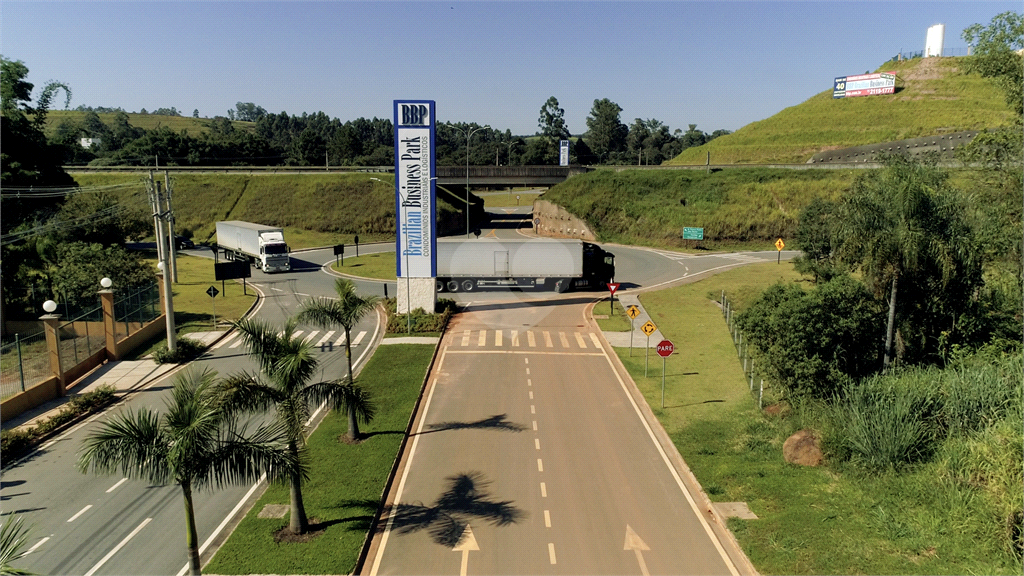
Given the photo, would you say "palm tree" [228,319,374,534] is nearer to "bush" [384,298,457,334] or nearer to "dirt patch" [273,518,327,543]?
"dirt patch" [273,518,327,543]

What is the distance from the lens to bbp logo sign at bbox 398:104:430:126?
3512 cm

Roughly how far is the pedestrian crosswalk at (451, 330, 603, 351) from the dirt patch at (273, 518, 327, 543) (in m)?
18.4

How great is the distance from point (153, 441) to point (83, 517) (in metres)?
7.50

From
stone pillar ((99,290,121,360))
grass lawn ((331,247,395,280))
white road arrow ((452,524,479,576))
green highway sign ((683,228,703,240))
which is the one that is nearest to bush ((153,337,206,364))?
stone pillar ((99,290,121,360))

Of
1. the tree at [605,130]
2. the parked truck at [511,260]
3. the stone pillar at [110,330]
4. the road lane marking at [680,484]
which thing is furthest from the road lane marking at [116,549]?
the tree at [605,130]

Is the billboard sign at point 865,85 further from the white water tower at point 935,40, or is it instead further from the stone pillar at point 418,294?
the stone pillar at point 418,294

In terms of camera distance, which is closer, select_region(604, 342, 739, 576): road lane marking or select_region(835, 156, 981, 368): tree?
select_region(604, 342, 739, 576): road lane marking

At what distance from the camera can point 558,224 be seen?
8000cm

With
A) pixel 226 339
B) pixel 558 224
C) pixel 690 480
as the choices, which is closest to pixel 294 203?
pixel 558 224

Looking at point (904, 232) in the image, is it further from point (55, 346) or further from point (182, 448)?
point (55, 346)

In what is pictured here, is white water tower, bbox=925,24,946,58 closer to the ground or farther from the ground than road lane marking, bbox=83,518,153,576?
farther from the ground

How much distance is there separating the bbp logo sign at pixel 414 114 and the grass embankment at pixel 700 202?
138 feet

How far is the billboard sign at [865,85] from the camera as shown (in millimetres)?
113125

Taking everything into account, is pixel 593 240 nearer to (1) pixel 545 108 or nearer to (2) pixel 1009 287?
(2) pixel 1009 287
